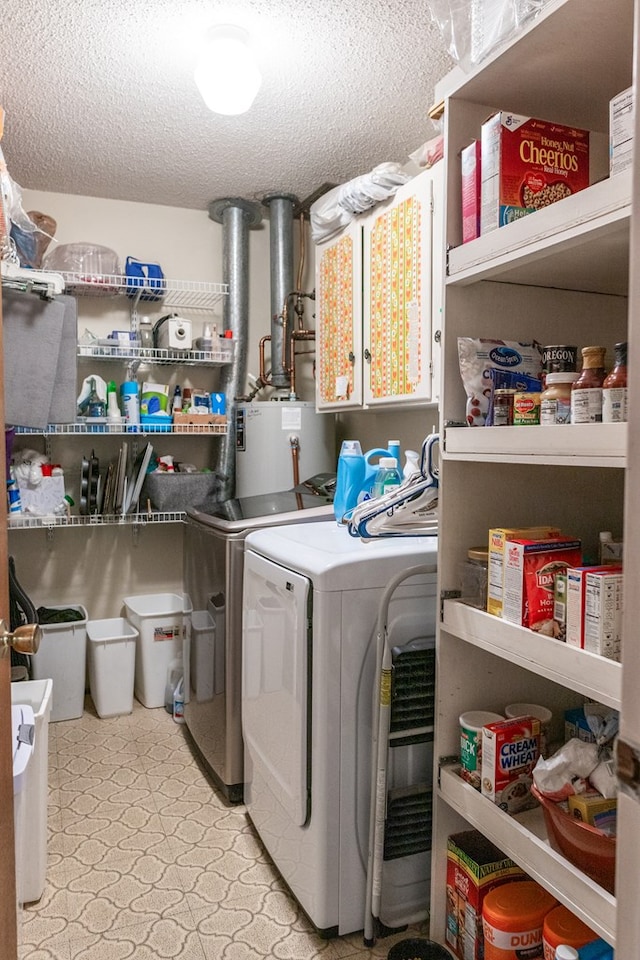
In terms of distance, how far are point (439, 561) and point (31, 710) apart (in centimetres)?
122

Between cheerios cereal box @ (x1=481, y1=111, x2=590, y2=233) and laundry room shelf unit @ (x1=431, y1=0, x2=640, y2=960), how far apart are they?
0.08 metres

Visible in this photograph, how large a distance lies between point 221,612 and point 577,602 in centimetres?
145

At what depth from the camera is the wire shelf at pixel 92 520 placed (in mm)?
3018

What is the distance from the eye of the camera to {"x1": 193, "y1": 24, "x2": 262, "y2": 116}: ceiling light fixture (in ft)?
6.75

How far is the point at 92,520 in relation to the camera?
10.5ft

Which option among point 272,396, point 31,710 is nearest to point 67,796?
point 31,710

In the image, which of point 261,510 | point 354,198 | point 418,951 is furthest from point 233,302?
point 418,951

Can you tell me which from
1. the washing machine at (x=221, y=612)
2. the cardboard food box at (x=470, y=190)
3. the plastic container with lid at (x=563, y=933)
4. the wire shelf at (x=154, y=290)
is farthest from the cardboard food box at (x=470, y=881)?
the wire shelf at (x=154, y=290)

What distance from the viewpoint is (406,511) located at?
1919mm

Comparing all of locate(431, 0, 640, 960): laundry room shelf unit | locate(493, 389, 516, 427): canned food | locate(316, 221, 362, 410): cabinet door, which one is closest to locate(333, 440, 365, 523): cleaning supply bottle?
locate(316, 221, 362, 410): cabinet door

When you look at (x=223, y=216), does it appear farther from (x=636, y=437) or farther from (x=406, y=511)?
(x=636, y=437)

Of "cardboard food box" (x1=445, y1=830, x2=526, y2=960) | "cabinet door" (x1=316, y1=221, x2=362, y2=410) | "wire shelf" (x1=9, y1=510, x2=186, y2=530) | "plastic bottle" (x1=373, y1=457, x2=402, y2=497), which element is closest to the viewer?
"cardboard food box" (x1=445, y1=830, x2=526, y2=960)

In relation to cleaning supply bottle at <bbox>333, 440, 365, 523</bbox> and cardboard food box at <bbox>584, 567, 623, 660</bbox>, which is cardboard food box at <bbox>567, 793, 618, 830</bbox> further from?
cleaning supply bottle at <bbox>333, 440, 365, 523</bbox>

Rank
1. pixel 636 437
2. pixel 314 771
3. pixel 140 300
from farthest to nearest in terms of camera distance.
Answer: pixel 140 300, pixel 314 771, pixel 636 437
